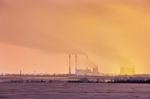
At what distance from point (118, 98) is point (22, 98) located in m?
20.3

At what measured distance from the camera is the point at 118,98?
156 meters

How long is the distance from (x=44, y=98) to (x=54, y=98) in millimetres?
2137

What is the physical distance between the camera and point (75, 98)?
518 feet

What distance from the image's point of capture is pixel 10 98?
509 feet

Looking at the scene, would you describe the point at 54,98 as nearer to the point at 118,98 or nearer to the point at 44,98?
the point at 44,98

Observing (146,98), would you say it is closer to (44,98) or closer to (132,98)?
(132,98)

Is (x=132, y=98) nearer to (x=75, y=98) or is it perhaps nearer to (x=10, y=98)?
(x=75, y=98)

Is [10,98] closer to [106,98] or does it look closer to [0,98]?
[0,98]

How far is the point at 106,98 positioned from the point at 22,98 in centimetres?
1859

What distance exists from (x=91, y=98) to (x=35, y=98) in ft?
40.6

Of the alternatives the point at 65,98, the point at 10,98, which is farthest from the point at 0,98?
the point at 65,98

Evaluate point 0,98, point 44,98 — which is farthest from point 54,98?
point 0,98

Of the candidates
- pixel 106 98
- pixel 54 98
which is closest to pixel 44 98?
pixel 54 98

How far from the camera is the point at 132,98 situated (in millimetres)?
155000
